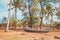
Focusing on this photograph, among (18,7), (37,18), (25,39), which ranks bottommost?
(25,39)

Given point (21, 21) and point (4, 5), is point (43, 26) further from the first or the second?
point (4, 5)

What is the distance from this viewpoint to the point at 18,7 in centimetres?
1584

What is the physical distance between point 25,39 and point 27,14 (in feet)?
21.3

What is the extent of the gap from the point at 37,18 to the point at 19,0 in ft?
8.89

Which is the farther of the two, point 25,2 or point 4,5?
point 25,2

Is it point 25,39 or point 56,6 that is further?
point 56,6

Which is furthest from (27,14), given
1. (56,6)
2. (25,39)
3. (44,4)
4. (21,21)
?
(25,39)

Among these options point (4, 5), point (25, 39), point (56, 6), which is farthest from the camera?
point (56, 6)

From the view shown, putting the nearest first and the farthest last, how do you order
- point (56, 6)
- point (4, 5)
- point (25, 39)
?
1. point (25, 39)
2. point (4, 5)
3. point (56, 6)

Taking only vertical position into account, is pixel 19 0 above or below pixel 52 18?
above

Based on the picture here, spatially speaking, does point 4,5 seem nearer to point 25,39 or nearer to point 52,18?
point 52,18

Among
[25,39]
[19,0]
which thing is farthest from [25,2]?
[25,39]

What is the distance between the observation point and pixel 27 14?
15336mm

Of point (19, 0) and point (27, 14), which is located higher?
point (19, 0)
